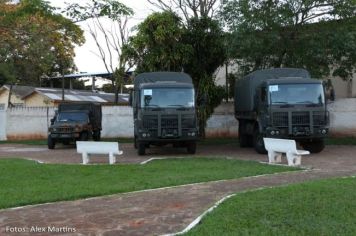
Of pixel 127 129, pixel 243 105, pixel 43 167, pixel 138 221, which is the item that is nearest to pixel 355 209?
pixel 138 221

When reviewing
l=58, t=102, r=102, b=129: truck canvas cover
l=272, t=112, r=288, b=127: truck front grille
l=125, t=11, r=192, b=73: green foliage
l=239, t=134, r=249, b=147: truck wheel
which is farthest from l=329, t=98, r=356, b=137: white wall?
l=58, t=102, r=102, b=129: truck canvas cover

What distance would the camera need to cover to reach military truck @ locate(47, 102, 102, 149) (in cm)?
2414

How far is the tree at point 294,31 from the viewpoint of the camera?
22.3 meters

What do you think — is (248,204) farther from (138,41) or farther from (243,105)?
(138,41)

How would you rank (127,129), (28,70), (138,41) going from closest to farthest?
(138,41) → (127,129) → (28,70)

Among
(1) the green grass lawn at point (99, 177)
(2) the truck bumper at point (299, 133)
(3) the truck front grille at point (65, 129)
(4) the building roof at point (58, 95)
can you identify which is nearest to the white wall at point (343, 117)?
(2) the truck bumper at point (299, 133)

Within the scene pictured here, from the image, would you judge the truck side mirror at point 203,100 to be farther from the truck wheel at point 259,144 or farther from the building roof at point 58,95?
the building roof at point 58,95

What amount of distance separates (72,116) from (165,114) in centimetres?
871

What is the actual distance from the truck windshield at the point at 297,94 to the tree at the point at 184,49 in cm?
598

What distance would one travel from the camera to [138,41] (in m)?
24.2

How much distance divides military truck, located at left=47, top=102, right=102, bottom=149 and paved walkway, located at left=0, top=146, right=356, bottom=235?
14.2m

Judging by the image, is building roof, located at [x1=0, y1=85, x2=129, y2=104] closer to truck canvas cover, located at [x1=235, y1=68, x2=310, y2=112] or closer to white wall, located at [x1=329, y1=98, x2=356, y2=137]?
white wall, located at [x1=329, y1=98, x2=356, y2=137]

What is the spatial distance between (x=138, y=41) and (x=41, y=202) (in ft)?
52.2

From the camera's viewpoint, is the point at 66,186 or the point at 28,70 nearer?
the point at 66,186
